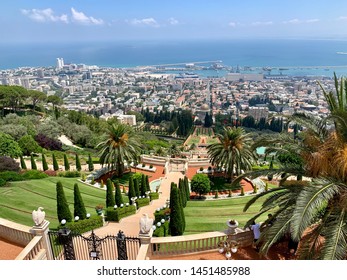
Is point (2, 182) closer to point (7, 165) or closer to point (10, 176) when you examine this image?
point (10, 176)

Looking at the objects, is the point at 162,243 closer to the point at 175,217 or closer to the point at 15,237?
the point at 175,217

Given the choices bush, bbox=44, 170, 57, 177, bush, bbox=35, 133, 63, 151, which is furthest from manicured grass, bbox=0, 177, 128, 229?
bush, bbox=35, 133, 63, 151

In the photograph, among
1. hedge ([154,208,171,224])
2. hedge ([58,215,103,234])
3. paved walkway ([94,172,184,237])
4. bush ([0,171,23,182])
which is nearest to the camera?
hedge ([58,215,103,234])

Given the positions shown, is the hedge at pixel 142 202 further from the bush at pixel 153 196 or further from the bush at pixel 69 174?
the bush at pixel 69 174

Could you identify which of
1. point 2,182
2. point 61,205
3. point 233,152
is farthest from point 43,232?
point 233,152

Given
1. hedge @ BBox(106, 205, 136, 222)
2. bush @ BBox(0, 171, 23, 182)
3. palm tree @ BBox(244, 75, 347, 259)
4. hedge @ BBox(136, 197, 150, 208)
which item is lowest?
hedge @ BBox(136, 197, 150, 208)

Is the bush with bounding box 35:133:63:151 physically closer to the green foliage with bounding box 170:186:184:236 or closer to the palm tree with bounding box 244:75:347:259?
the green foliage with bounding box 170:186:184:236

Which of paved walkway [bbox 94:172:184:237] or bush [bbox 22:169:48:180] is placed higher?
bush [bbox 22:169:48:180]

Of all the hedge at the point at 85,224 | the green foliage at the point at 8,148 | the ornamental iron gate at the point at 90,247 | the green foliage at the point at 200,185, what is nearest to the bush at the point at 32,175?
the green foliage at the point at 8,148
